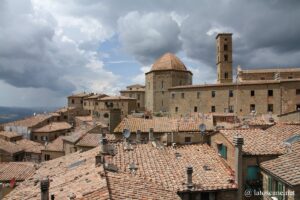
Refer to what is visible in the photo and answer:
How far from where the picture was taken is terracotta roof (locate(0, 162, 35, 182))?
25297 mm

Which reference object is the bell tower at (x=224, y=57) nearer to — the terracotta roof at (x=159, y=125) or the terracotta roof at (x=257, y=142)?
the terracotta roof at (x=159, y=125)

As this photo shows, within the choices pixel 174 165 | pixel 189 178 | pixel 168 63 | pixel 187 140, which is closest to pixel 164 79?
pixel 168 63

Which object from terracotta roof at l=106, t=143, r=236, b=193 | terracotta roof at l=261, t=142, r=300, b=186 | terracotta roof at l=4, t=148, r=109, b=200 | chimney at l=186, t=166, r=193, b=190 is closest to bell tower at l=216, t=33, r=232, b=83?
terracotta roof at l=106, t=143, r=236, b=193

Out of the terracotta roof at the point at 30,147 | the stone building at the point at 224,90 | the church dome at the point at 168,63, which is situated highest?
the church dome at the point at 168,63

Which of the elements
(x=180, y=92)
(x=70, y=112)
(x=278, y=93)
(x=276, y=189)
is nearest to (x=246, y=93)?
(x=278, y=93)

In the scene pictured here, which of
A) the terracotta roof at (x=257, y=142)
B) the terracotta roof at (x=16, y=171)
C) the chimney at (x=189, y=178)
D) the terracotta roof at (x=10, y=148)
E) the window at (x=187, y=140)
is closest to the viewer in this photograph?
the chimney at (x=189, y=178)

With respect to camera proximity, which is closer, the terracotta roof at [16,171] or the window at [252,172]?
the window at [252,172]

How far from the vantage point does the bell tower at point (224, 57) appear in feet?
244

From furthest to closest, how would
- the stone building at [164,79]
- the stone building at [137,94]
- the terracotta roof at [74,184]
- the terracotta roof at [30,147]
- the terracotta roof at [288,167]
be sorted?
the stone building at [137,94] → the stone building at [164,79] → the terracotta roof at [30,147] → the terracotta roof at [74,184] → the terracotta roof at [288,167]

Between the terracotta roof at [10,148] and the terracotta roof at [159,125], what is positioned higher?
the terracotta roof at [159,125]

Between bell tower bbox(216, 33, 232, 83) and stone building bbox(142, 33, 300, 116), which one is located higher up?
bell tower bbox(216, 33, 232, 83)

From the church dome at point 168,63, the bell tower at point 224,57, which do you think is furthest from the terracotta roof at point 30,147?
the bell tower at point 224,57

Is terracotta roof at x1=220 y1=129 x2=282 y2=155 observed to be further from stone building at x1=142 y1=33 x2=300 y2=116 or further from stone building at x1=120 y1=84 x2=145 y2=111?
stone building at x1=120 y1=84 x2=145 y2=111

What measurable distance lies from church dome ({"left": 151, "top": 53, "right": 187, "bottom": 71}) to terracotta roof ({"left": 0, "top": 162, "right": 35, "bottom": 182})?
1839 inches
